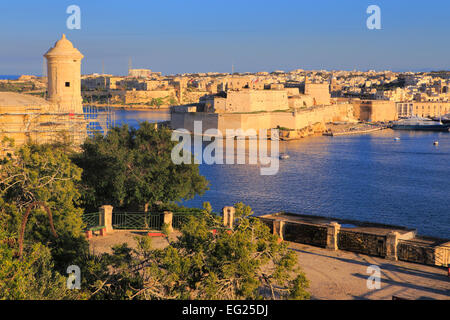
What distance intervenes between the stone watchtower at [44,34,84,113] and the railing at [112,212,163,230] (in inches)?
163

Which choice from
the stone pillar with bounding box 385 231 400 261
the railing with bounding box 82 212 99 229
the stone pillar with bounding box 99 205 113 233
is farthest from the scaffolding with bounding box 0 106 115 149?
the stone pillar with bounding box 385 231 400 261

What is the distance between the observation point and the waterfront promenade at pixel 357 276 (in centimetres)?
595

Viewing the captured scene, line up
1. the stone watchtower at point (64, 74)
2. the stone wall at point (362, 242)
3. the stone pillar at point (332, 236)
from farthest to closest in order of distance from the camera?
the stone watchtower at point (64, 74) < the stone pillar at point (332, 236) < the stone wall at point (362, 242)

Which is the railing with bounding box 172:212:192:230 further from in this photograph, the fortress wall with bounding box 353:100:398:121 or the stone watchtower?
the fortress wall with bounding box 353:100:398:121

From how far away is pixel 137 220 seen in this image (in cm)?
966

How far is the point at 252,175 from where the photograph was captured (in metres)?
25.6

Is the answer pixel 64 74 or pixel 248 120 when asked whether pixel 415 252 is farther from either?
pixel 248 120

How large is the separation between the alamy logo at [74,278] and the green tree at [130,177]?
4.98 m

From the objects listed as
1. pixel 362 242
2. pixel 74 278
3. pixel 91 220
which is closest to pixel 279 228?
pixel 362 242

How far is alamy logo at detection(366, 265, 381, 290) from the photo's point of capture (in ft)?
20.2

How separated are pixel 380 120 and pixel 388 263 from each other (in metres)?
58.9

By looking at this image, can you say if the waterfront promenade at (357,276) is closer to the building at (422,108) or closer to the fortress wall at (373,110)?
the fortress wall at (373,110)

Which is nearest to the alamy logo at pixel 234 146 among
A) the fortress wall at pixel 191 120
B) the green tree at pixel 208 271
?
the fortress wall at pixel 191 120
